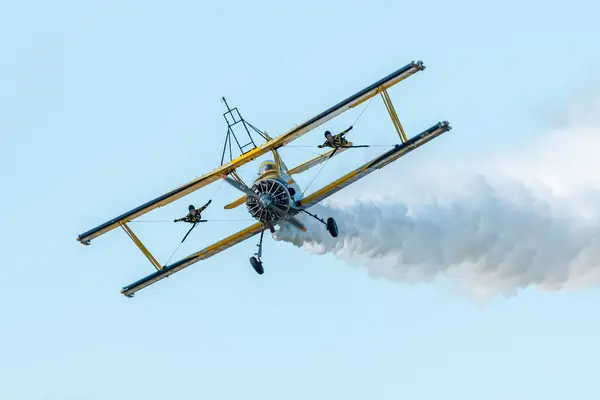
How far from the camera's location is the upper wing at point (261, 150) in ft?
254

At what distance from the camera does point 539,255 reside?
8331 centimetres

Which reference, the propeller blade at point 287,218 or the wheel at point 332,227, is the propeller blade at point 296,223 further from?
the wheel at point 332,227

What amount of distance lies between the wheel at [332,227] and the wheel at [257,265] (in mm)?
2788

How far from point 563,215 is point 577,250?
2072 mm

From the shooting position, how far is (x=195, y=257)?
81.4 meters

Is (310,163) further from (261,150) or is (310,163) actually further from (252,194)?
(252,194)

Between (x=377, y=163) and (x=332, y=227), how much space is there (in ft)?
9.21

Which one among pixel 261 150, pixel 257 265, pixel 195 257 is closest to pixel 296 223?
pixel 257 265

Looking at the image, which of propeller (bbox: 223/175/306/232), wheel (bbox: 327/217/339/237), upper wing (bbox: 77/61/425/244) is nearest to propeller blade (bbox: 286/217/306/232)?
propeller (bbox: 223/175/306/232)

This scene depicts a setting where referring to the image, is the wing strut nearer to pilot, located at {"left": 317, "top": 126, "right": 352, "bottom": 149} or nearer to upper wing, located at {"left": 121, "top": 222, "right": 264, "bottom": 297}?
upper wing, located at {"left": 121, "top": 222, "right": 264, "bottom": 297}

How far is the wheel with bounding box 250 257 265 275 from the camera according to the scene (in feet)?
255

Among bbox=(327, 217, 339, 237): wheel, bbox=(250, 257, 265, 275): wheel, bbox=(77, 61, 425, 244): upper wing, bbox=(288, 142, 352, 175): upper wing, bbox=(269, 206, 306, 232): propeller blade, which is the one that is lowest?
bbox=(250, 257, 265, 275): wheel

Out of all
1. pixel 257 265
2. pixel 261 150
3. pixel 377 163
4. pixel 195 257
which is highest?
pixel 261 150

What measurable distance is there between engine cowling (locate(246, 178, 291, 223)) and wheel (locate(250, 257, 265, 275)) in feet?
4.83
